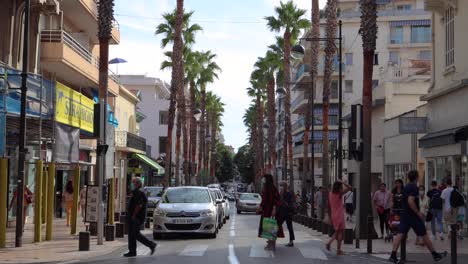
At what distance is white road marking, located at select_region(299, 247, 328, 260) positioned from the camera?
15.4 meters

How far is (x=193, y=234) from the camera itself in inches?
851

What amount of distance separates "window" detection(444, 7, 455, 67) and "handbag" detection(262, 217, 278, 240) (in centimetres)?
1255

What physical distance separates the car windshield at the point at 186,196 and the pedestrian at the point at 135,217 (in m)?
5.46

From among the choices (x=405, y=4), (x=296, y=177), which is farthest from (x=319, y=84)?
(x=296, y=177)

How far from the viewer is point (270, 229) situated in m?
16.0

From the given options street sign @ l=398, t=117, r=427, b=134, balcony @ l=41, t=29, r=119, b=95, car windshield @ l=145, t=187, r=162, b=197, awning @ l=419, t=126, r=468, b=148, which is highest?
balcony @ l=41, t=29, r=119, b=95

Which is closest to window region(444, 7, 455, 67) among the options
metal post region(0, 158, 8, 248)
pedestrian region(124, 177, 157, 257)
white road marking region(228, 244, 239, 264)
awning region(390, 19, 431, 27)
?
white road marking region(228, 244, 239, 264)

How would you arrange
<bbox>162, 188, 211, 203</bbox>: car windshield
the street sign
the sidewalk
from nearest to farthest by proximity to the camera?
1. the sidewalk
2. <bbox>162, 188, 211, 203</bbox>: car windshield
3. the street sign

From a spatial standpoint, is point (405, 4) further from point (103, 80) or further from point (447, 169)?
point (103, 80)

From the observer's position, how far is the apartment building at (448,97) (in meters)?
23.6

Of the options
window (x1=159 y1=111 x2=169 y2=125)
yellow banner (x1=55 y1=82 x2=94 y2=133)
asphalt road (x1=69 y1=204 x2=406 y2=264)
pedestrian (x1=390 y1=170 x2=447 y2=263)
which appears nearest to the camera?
pedestrian (x1=390 y1=170 x2=447 y2=263)

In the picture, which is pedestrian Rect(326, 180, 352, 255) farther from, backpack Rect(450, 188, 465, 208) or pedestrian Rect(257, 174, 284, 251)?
backpack Rect(450, 188, 465, 208)

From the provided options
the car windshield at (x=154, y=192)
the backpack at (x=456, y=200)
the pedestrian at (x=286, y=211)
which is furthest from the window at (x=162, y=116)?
the pedestrian at (x=286, y=211)

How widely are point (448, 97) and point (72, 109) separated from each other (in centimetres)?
1381
